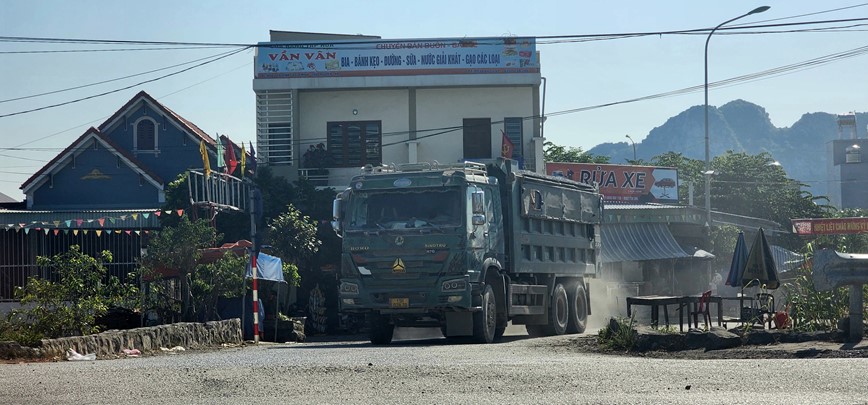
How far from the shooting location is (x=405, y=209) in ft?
66.4

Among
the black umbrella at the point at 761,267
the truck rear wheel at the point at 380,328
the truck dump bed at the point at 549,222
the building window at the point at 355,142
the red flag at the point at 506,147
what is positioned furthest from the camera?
the building window at the point at 355,142

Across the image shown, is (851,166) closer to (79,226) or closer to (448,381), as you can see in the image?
(79,226)

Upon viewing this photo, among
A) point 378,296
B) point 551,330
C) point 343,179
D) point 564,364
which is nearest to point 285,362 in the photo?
point 564,364

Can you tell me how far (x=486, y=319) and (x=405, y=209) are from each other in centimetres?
239

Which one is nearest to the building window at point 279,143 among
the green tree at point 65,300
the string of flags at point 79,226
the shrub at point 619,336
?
the string of flags at point 79,226

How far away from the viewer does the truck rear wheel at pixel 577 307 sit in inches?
983

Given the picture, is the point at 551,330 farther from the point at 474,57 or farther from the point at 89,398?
the point at 474,57

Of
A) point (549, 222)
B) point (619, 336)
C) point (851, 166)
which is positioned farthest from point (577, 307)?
point (851, 166)

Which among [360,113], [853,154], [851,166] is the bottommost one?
[360,113]

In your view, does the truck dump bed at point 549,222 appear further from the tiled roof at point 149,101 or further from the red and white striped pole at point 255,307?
the tiled roof at point 149,101

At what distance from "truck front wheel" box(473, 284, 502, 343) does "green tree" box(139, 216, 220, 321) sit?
750 cm

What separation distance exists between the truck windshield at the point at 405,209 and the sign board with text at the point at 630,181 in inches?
1259

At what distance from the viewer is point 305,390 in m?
11.0

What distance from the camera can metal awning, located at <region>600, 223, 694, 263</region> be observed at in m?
42.3
